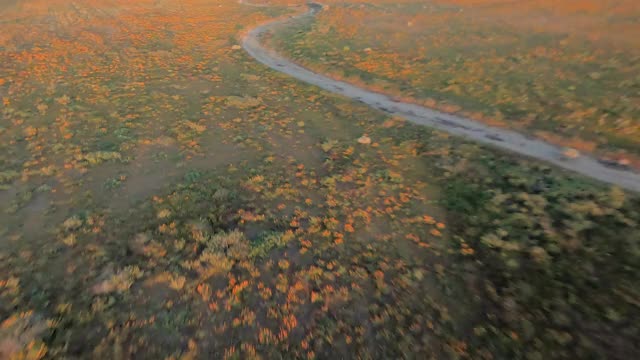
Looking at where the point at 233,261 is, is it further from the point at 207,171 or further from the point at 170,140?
the point at 170,140

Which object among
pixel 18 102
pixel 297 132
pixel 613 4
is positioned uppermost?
pixel 613 4

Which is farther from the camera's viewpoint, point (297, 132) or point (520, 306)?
point (297, 132)

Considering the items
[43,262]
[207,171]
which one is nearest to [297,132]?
[207,171]

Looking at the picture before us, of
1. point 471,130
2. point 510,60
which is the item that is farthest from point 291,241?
point 510,60

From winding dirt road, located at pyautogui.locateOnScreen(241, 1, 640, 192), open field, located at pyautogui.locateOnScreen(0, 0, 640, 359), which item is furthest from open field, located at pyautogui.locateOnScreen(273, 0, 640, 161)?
open field, located at pyautogui.locateOnScreen(0, 0, 640, 359)

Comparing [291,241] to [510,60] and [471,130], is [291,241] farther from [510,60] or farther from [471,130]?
[510,60]

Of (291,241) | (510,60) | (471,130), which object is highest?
(510,60)

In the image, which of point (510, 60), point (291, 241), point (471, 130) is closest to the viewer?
point (291, 241)
